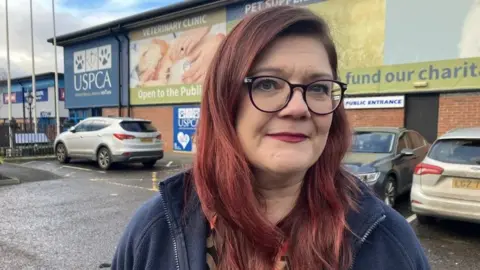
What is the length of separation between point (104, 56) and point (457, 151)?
18.4m

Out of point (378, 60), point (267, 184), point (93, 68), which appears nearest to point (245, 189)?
point (267, 184)

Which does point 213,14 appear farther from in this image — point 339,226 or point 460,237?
point 339,226

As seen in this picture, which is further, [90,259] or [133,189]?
[133,189]

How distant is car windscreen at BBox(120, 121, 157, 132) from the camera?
36.9ft

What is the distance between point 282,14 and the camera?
1.17 m

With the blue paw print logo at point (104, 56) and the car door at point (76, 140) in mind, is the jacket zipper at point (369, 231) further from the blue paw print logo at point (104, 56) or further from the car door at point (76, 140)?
the blue paw print logo at point (104, 56)

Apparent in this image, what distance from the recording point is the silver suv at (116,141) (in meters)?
11.0

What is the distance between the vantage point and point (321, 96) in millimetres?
1198

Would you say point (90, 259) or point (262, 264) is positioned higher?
point (262, 264)

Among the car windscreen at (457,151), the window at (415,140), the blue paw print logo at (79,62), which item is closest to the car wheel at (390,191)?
the car windscreen at (457,151)

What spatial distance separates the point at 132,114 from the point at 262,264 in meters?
18.4

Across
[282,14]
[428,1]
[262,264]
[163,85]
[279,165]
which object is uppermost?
[428,1]

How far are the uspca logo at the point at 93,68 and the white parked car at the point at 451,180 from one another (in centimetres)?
1728

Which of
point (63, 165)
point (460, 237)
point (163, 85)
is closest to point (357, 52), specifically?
point (460, 237)
